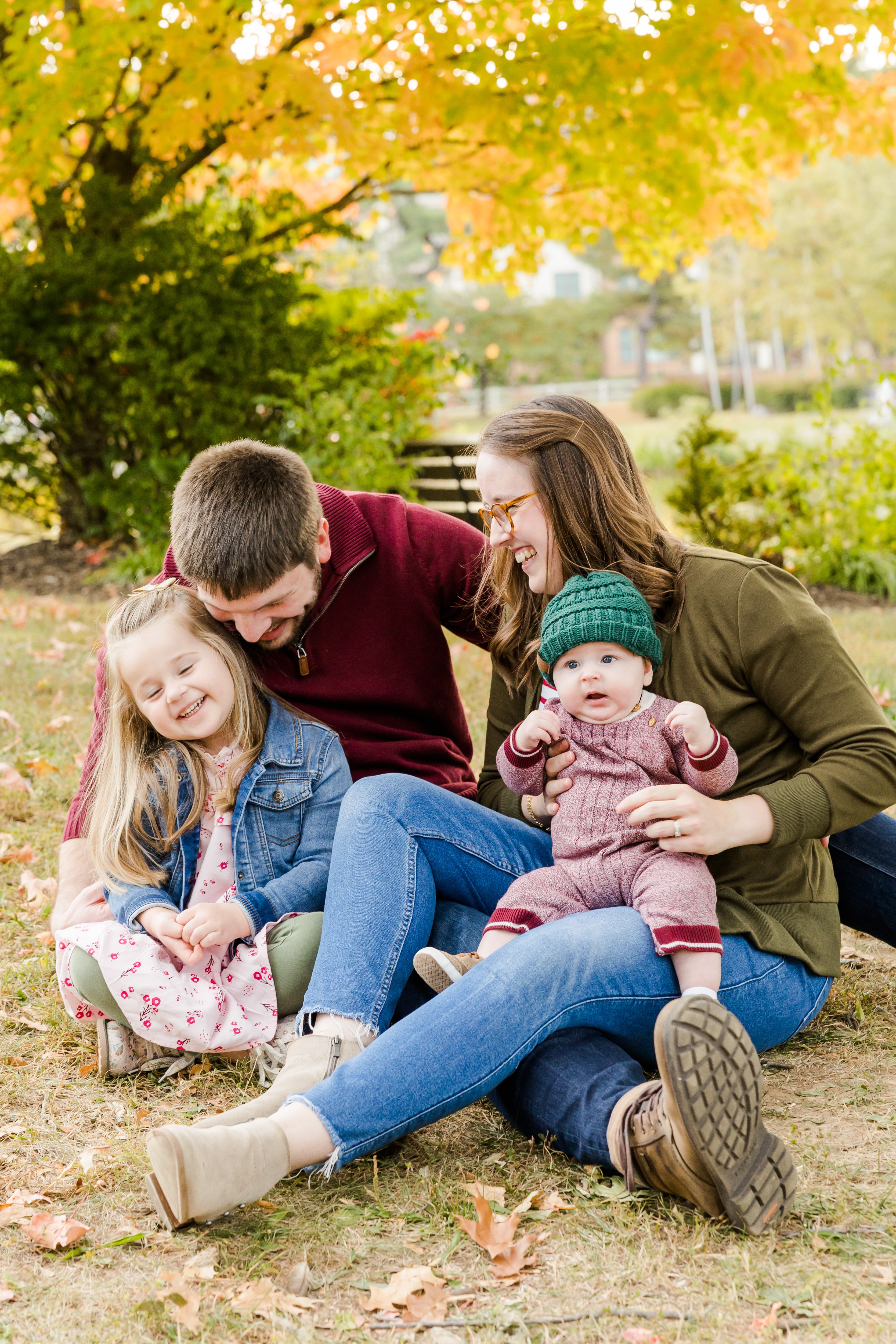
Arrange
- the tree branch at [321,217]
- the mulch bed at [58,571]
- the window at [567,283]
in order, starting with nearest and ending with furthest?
the mulch bed at [58,571]
the tree branch at [321,217]
the window at [567,283]

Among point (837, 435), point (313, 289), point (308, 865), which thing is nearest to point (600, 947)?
point (308, 865)

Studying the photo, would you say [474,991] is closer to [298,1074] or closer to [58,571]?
[298,1074]

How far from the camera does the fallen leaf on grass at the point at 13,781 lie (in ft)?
14.3

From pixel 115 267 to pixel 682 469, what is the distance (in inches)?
164

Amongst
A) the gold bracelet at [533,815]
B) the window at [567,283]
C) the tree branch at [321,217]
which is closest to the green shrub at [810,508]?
the tree branch at [321,217]

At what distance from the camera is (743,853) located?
2.33 meters

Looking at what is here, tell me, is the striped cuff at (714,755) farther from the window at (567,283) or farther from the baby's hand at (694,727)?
the window at (567,283)

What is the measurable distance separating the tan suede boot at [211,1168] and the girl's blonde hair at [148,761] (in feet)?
2.95

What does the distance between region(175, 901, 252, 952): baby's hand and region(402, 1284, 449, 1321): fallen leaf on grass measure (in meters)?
0.94

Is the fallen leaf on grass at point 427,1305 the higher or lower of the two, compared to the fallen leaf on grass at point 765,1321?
higher

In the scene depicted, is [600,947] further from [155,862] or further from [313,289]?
[313,289]

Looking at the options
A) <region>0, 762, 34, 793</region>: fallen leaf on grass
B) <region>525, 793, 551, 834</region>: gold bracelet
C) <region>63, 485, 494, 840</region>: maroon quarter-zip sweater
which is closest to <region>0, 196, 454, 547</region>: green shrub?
<region>0, 762, 34, 793</region>: fallen leaf on grass

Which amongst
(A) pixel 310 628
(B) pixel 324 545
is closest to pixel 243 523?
(B) pixel 324 545

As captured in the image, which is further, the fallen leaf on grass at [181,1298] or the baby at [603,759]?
the baby at [603,759]
